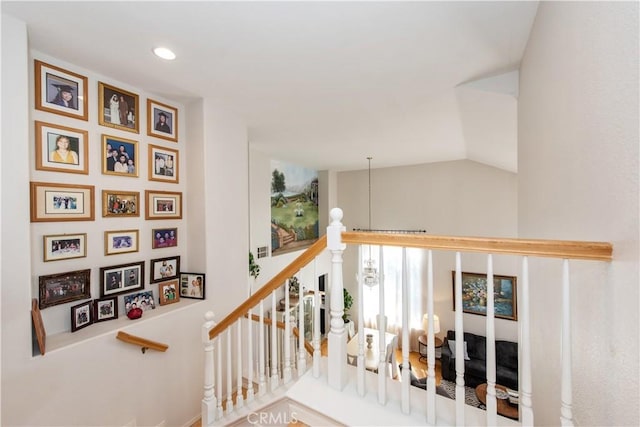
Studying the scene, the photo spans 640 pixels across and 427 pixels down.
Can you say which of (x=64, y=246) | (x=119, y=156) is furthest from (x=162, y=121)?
(x=64, y=246)

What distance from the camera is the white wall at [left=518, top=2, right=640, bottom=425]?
2.22ft

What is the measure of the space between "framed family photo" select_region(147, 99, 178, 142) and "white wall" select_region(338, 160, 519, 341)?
191 inches

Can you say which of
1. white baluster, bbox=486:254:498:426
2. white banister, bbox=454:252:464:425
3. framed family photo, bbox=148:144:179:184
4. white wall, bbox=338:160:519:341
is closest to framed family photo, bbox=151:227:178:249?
framed family photo, bbox=148:144:179:184

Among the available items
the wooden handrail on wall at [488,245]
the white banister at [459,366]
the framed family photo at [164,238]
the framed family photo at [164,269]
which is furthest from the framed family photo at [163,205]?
the white banister at [459,366]

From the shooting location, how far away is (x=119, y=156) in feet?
7.43

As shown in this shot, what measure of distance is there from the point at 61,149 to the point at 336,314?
2278mm

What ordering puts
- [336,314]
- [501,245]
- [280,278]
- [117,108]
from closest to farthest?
[501,245], [336,314], [280,278], [117,108]

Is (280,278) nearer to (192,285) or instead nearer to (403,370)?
(403,370)

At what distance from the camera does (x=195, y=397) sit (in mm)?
2559

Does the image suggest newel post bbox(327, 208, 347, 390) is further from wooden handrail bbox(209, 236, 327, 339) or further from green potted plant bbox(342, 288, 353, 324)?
green potted plant bbox(342, 288, 353, 324)

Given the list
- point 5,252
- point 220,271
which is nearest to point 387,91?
point 220,271

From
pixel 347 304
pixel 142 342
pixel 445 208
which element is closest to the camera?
pixel 142 342

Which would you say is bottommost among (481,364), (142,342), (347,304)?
(481,364)

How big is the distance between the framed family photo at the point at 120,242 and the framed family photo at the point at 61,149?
0.54 meters
